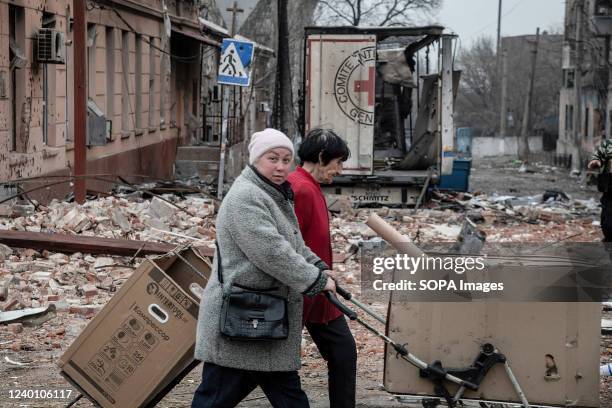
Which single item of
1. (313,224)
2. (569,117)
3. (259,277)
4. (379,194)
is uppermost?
(313,224)

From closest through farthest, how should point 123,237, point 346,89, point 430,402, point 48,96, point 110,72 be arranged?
1. point 430,402
2. point 123,237
3. point 48,96
4. point 346,89
5. point 110,72

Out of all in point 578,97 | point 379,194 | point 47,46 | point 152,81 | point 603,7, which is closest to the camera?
point 47,46

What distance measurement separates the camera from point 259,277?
16.3 ft

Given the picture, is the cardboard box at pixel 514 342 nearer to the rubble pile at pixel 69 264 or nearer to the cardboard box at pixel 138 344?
the cardboard box at pixel 138 344

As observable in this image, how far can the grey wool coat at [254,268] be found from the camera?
4895 millimetres

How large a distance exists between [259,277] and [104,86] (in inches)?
728

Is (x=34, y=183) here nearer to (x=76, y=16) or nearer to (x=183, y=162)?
(x=76, y=16)

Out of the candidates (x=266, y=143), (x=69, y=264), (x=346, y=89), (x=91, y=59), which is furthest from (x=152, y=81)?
(x=266, y=143)

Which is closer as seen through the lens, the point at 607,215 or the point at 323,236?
the point at 323,236


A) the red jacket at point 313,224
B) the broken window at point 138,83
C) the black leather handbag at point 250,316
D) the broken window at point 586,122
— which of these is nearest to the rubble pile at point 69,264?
the red jacket at point 313,224

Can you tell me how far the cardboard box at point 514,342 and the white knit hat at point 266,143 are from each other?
1237 millimetres

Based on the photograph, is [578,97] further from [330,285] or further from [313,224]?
[330,285]

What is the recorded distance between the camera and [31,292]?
10.3 m

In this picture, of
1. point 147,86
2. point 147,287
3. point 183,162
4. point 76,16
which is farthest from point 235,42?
point 147,287
